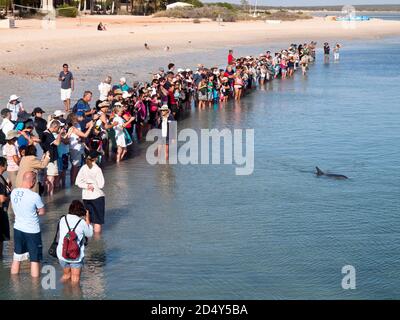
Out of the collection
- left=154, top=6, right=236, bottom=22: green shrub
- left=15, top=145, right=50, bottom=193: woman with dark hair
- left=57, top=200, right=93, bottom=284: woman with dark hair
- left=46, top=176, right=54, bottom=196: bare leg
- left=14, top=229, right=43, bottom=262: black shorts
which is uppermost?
left=154, top=6, right=236, bottom=22: green shrub

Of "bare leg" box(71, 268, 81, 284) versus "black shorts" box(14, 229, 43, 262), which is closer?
"black shorts" box(14, 229, 43, 262)

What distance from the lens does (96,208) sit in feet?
35.7

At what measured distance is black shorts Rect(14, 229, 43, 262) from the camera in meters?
9.01

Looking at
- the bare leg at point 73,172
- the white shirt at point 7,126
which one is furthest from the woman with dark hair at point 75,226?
the bare leg at point 73,172

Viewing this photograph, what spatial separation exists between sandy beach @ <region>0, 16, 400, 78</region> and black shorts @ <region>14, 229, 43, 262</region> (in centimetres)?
2096

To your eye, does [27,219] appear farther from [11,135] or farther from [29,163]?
[11,135]

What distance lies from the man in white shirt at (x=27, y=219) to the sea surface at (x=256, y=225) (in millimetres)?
409

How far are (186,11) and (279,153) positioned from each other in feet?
250

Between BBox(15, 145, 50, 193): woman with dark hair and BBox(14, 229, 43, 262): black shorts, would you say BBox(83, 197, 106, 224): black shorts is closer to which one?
BBox(15, 145, 50, 193): woman with dark hair

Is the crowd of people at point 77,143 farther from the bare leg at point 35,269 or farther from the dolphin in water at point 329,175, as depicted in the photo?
the dolphin in water at point 329,175

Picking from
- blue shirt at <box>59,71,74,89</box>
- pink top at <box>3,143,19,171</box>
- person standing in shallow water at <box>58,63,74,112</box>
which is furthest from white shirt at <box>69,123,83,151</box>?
blue shirt at <box>59,71,74,89</box>

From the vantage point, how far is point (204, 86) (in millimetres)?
24328

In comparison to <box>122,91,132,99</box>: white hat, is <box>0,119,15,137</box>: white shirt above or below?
below
